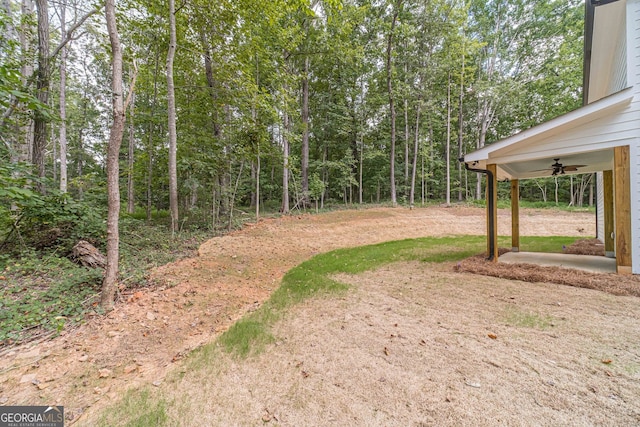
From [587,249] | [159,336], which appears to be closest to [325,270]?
[159,336]

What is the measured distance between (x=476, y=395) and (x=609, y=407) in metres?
0.75

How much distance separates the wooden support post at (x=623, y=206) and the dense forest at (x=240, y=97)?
5.45 metres

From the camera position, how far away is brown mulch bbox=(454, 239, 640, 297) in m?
3.47

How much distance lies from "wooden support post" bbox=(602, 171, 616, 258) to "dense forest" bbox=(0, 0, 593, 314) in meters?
7.22

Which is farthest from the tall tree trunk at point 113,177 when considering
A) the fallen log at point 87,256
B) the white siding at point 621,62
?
the white siding at point 621,62

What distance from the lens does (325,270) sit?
5234 millimetres

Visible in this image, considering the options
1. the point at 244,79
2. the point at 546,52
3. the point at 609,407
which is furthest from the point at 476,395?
the point at 546,52

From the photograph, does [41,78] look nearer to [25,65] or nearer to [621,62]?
[25,65]

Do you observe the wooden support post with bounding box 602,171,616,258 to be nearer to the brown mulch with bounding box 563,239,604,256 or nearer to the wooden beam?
the brown mulch with bounding box 563,239,604,256

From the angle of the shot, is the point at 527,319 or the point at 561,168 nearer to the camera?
the point at 527,319

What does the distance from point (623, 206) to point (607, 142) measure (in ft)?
3.36

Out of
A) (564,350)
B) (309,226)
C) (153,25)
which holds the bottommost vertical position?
(564,350)

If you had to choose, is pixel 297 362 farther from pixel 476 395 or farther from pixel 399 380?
pixel 476 395

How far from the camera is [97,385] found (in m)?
1.96
